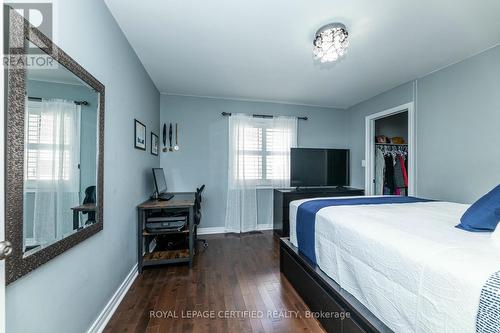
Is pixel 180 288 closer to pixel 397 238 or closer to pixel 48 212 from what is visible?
pixel 48 212

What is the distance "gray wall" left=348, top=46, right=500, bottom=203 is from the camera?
7.38 feet

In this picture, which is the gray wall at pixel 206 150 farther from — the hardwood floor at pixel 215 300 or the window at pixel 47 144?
the window at pixel 47 144

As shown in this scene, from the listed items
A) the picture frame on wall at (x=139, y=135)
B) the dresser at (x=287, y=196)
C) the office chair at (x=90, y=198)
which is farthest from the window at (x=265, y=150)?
the office chair at (x=90, y=198)

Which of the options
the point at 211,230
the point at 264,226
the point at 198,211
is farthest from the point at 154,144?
the point at 264,226

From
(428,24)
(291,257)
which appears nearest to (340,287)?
(291,257)

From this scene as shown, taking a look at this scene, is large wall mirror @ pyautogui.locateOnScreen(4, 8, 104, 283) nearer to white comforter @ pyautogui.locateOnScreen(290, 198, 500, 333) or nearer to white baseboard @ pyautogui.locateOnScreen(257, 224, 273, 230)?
white comforter @ pyautogui.locateOnScreen(290, 198, 500, 333)

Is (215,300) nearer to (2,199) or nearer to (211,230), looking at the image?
(2,199)

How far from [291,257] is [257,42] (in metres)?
2.17

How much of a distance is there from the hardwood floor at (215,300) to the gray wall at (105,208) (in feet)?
0.88

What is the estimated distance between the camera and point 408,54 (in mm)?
2367

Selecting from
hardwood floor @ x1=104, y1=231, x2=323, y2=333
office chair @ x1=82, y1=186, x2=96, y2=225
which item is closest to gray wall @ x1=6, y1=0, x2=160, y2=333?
office chair @ x1=82, y1=186, x2=96, y2=225

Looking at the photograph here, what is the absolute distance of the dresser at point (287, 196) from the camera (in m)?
3.58

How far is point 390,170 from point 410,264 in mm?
3720

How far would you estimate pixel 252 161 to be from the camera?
13.0 feet
